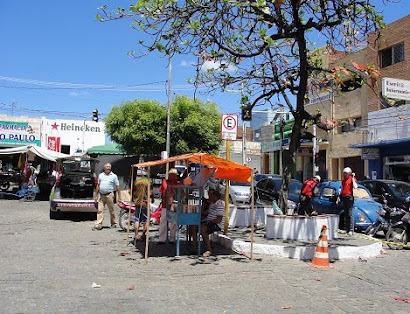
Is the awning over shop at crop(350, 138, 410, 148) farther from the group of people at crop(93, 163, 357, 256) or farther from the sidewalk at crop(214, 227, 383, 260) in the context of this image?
the sidewalk at crop(214, 227, 383, 260)

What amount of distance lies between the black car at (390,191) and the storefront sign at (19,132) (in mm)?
30560

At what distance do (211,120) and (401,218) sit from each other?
1806 cm

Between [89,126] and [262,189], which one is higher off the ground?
[89,126]

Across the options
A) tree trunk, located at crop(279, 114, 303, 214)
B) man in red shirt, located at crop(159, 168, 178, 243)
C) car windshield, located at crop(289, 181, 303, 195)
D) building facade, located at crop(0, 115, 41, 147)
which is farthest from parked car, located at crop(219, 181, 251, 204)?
building facade, located at crop(0, 115, 41, 147)

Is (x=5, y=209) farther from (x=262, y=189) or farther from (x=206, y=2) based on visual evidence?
(x=206, y=2)

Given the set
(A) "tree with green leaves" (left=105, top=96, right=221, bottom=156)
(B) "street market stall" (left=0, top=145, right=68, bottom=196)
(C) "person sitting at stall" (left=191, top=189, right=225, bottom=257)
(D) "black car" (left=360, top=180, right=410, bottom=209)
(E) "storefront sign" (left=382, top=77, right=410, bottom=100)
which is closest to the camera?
(C) "person sitting at stall" (left=191, top=189, right=225, bottom=257)

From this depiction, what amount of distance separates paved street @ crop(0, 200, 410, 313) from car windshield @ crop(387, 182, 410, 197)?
496 cm

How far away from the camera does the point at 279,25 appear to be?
9578 millimetres

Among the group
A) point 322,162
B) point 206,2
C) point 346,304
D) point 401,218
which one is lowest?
point 346,304

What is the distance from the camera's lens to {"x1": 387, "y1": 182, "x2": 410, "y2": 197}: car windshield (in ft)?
48.0

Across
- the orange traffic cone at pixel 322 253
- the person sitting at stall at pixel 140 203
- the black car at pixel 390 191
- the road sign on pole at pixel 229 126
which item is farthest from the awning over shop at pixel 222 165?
the black car at pixel 390 191

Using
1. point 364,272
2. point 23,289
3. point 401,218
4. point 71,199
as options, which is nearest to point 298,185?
point 401,218

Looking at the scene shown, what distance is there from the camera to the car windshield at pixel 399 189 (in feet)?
48.0

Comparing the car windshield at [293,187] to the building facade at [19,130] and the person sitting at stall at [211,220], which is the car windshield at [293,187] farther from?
the building facade at [19,130]
